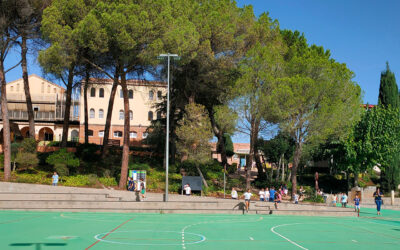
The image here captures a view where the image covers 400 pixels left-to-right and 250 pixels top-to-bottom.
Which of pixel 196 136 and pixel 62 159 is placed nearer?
pixel 62 159

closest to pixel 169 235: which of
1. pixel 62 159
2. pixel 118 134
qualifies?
pixel 62 159

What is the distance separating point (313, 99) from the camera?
29.7 m

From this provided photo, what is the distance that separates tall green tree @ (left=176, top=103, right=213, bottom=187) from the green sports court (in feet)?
36.9

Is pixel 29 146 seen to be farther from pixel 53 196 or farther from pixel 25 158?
pixel 53 196

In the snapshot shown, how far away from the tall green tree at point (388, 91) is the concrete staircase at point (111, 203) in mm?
22428

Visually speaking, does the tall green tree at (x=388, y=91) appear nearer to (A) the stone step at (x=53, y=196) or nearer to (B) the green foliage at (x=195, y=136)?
(B) the green foliage at (x=195, y=136)

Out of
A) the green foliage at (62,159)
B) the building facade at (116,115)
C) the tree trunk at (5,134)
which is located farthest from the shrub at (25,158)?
the building facade at (116,115)

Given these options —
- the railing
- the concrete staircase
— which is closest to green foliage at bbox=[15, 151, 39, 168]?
the concrete staircase

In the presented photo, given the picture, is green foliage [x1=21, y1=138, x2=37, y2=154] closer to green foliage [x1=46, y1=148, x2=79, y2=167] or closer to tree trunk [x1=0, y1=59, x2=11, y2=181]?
green foliage [x1=46, y1=148, x2=79, y2=167]

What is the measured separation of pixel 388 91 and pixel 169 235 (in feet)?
122

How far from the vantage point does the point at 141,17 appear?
25.0 meters

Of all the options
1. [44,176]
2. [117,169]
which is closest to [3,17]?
[44,176]

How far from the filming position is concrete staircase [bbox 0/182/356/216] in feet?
66.0

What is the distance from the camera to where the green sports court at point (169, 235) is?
1105 cm
